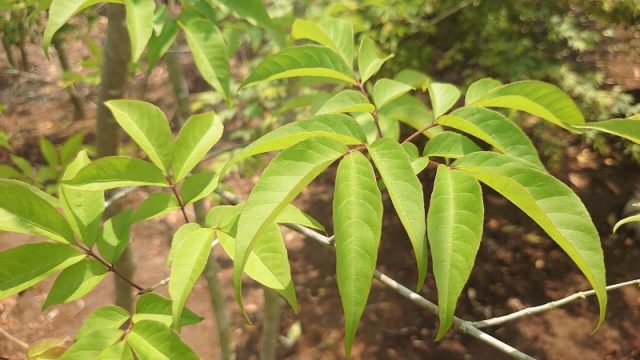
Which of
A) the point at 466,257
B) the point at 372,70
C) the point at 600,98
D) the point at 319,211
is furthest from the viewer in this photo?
the point at 319,211

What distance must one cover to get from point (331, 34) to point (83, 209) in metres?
A: 0.76

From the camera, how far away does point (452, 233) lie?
753 mm

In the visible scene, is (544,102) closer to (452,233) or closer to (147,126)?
(452,233)

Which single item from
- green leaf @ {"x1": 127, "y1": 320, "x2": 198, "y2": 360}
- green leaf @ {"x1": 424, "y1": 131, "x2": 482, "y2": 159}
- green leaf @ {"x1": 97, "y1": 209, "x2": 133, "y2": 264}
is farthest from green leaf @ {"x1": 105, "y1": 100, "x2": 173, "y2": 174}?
green leaf @ {"x1": 424, "y1": 131, "x2": 482, "y2": 159}

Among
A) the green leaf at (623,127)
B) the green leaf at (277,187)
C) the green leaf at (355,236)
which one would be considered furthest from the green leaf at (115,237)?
the green leaf at (623,127)

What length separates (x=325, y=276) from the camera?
3.82 meters

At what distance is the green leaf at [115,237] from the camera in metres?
1.16

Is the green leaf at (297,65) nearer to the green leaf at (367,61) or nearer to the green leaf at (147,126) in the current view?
the green leaf at (367,61)

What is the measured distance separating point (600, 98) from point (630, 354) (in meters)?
1.69

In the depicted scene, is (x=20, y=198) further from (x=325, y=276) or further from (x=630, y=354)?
(x=630, y=354)

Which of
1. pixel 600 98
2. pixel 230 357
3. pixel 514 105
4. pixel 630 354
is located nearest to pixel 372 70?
pixel 514 105

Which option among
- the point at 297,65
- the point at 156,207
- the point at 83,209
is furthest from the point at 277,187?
the point at 83,209

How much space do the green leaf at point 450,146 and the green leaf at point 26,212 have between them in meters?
0.82

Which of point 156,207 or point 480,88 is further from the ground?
point 480,88
